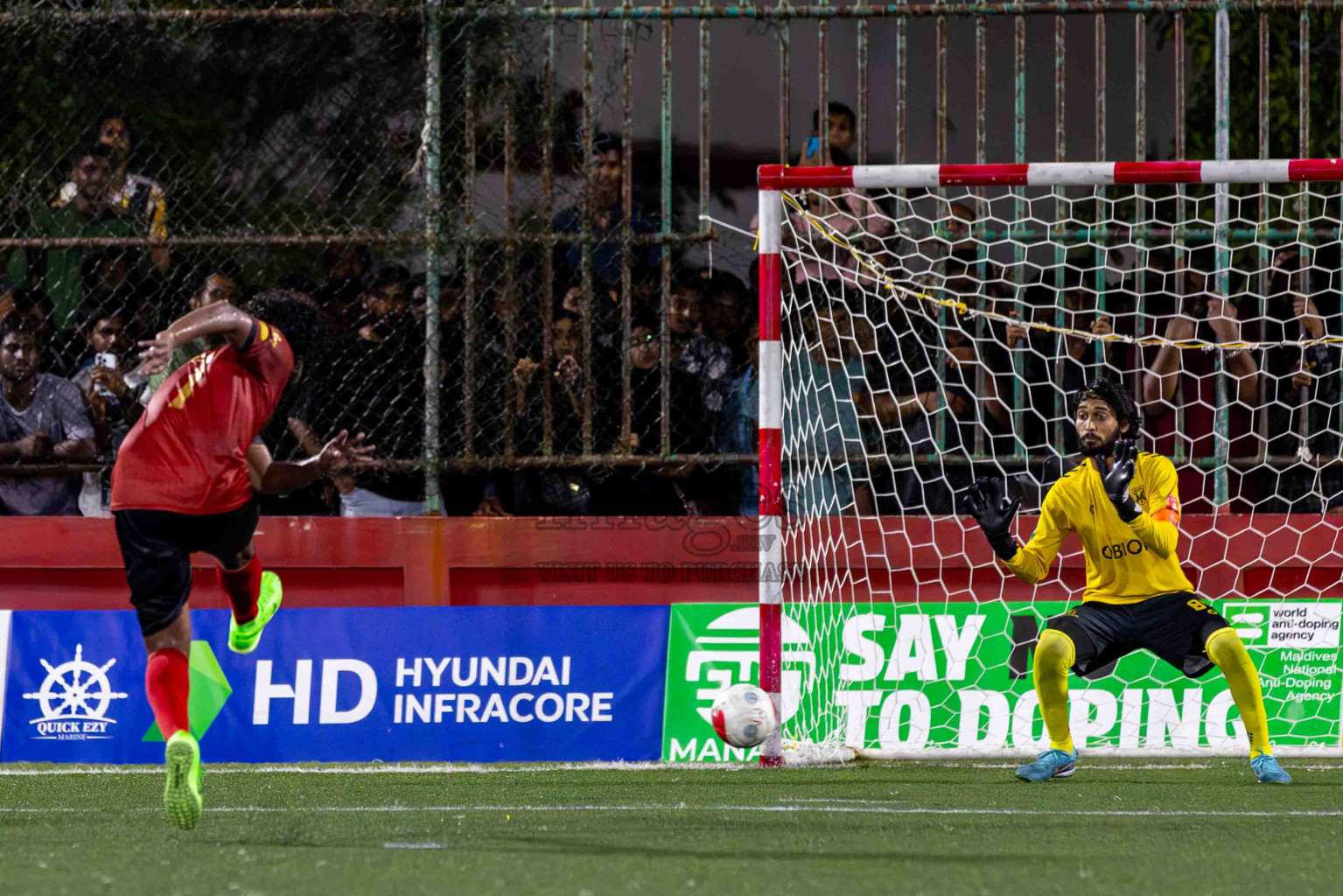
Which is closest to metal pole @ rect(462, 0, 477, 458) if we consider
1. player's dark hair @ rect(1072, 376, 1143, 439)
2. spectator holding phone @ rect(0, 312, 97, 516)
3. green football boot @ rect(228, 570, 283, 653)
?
spectator holding phone @ rect(0, 312, 97, 516)

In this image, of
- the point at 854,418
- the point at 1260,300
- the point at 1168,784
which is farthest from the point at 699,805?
the point at 1260,300

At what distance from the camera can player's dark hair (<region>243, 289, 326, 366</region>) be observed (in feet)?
29.9

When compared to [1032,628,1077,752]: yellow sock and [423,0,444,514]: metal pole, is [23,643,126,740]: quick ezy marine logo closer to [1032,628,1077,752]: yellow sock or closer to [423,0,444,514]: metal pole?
[423,0,444,514]: metal pole

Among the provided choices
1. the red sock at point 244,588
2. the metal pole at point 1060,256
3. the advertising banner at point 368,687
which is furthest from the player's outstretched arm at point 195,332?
the metal pole at point 1060,256

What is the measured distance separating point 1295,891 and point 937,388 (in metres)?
5.21

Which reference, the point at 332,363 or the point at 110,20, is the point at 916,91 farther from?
the point at 110,20

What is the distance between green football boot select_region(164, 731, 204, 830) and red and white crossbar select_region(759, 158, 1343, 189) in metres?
4.03

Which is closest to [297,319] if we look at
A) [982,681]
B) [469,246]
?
[469,246]

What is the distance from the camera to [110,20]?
938cm

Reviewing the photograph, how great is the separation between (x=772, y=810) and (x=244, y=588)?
195 centimetres

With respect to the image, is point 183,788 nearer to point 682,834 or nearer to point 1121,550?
point 682,834

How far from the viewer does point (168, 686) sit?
534 centimetres

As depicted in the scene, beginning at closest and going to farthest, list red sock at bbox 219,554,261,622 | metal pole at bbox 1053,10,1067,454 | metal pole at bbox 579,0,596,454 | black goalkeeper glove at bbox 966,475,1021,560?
1. red sock at bbox 219,554,261,622
2. black goalkeeper glove at bbox 966,475,1021,560
3. metal pole at bbox 1053,10,1067,454
4. metal pole at bbox 579,0,596,454

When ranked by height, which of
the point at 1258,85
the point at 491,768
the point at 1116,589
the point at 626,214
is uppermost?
the point at 1258,85
